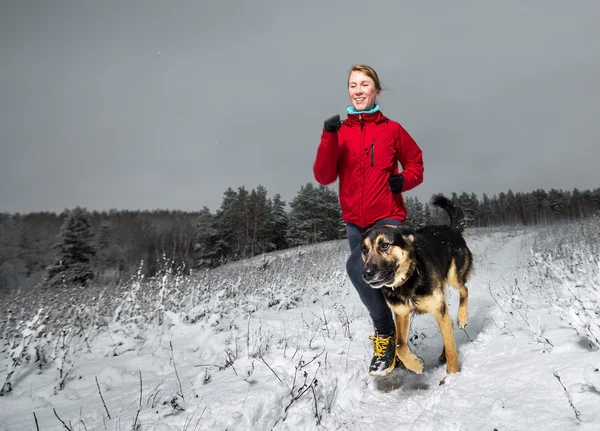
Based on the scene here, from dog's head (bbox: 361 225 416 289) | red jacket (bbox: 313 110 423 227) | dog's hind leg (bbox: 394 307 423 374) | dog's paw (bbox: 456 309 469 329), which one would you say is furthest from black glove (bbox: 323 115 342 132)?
dog's paw (bbox: 456 309 469 329)

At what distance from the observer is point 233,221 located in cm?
4100

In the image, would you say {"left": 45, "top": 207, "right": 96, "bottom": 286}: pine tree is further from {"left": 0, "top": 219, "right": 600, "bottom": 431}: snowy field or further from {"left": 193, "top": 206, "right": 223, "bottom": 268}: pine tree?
A: {"left": 0, "top": 219, "right": 600, "bottom": 431}: snowy field

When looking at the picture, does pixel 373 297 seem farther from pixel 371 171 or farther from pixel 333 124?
pixel 333 124

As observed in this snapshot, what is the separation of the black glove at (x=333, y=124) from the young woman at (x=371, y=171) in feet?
0.47

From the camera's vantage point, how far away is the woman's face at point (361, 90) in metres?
2.84

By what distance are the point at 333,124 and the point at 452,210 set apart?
9.51 ft

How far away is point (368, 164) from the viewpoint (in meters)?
2.73

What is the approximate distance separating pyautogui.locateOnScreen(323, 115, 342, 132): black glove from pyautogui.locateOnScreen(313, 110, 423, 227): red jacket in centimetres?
11

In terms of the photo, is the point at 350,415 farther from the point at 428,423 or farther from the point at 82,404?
the point at 82,404

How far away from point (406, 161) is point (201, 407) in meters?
2.77

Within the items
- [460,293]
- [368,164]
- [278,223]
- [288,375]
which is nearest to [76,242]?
[278,223]

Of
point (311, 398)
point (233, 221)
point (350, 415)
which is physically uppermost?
point (233, 221)

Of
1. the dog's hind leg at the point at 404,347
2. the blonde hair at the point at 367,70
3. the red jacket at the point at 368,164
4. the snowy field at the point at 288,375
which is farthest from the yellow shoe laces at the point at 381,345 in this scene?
the blonde hair at the point at 367,70

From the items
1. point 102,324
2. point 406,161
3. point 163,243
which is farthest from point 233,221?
point 406,161
